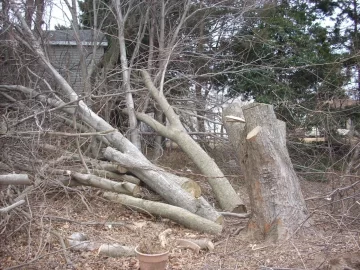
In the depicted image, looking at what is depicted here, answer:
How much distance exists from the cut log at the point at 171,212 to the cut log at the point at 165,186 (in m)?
0.18

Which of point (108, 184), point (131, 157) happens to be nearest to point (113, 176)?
point (131, 157)

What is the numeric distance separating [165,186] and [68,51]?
5.69 metres

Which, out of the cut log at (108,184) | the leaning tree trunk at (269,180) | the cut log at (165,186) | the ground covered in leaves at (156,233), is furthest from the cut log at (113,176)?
the leaning tree trunk at (269,180)

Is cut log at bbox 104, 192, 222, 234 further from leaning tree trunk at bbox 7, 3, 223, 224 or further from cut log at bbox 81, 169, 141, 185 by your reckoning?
cut log at bbox 81, 169, 141, 185

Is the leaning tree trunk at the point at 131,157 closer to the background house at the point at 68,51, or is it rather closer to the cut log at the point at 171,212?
the cut log at the point at 171,212

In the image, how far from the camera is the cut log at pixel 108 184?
658cm

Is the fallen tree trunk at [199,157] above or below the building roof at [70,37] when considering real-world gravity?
below

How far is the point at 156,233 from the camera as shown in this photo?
223 inches

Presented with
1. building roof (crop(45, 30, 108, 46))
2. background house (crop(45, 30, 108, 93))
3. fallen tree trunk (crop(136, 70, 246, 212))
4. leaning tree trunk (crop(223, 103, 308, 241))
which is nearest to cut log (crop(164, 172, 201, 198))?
fallen tree trunk (crop(136, 70, 246, 212))

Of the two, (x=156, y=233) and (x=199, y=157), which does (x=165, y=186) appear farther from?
(x=199, y=157)

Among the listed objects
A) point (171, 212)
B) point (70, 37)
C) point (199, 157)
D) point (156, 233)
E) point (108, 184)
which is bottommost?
point (156, 233)

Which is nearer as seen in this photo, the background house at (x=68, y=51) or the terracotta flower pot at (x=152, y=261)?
the terracotta flower pot at (x=152, y=261)

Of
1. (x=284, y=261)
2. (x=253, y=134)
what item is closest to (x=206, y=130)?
(x=253, y=134)

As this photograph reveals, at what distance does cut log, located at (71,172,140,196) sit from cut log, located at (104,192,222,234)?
10 centimetres
